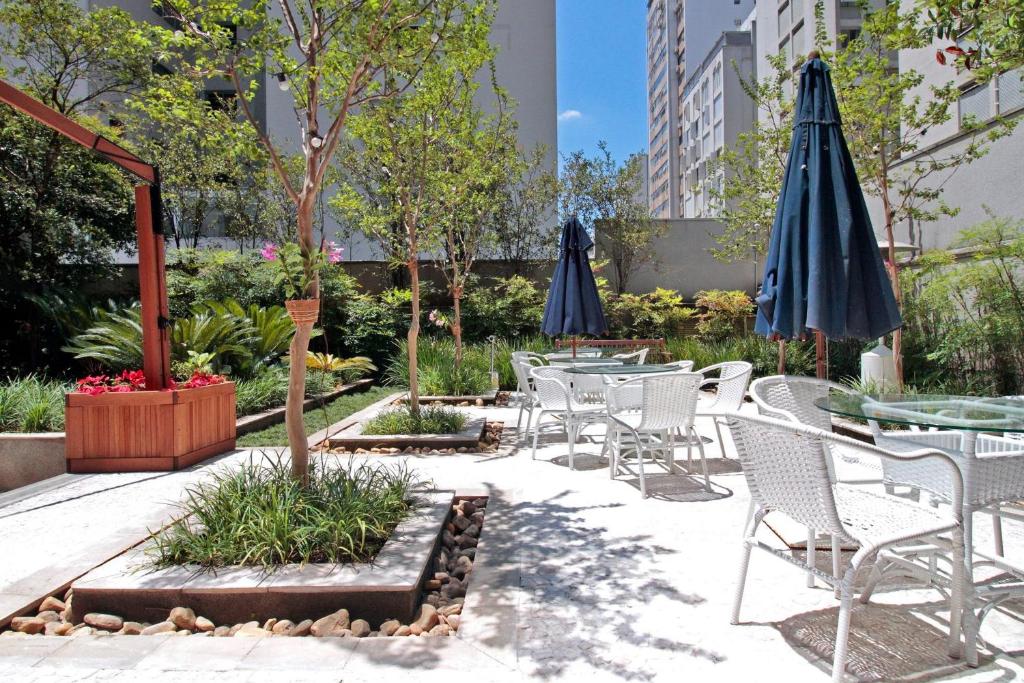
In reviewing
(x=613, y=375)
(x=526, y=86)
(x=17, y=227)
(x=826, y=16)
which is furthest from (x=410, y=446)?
(x=826, y=16)

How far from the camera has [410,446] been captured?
6301 millimetres

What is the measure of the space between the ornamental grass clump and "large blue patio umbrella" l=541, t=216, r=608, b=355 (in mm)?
4702

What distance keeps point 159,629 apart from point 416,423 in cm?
402

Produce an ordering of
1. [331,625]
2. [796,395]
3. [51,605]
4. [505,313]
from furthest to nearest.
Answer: [505,313] → [796,395] → [51,605] → [331,625]

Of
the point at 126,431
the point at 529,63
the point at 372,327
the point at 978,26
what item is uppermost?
the point at 529,63

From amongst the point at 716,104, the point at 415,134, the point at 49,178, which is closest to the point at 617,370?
the point at 415,134

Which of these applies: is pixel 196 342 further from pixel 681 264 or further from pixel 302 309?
pixel 681 264

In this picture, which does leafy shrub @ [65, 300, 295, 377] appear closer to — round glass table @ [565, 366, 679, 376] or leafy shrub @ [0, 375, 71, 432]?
leafy shrub @ [0, 375, 71, 432]

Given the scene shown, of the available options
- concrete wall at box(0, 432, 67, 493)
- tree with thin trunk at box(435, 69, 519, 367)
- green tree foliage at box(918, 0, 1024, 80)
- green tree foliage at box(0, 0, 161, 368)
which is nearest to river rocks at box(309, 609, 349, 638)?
green tree foliage at box(918, 0, 1024, 80)

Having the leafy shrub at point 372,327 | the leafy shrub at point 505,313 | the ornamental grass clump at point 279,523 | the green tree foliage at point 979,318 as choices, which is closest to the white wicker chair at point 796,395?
the ornamental grass clump at point 279,523

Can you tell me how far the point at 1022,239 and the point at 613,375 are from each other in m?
4.45

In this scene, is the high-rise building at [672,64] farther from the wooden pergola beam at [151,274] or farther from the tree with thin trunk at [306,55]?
the tree with thin trunk at [306,55]

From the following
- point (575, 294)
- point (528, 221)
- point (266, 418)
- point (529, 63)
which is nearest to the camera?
point (266, 418)

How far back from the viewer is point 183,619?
8.68ft
